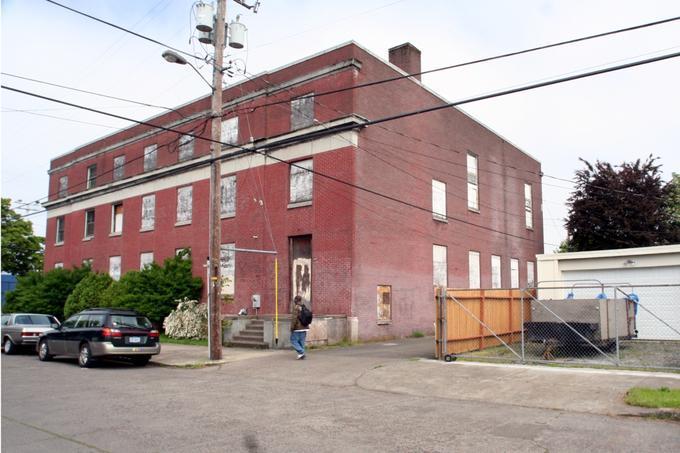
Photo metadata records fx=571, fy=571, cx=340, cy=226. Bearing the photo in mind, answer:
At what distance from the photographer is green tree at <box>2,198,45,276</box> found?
6122 centimetres

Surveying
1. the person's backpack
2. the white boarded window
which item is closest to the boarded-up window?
the white boarded window

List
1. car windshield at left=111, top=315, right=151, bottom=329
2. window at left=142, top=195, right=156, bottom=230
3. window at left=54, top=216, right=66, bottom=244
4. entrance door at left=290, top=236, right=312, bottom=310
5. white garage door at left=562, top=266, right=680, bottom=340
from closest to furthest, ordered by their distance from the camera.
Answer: car windshield at left=111, top=315, right=151, bottom=329, white garage door at left=562, top=266, right=680, bottom=340, entrance door at left=290, top=236, right=312, bottom=310, window at left=142, top=195, right=156, bottom=230, window at left=54, top=216, right=66, bottom=244

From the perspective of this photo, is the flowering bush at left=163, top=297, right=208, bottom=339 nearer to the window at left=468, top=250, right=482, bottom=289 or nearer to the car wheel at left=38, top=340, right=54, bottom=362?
the car wheel at left=38, top=340, right=54, bottom=362

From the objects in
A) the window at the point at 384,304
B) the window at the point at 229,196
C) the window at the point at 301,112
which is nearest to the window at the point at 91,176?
the window at the point at 229,196

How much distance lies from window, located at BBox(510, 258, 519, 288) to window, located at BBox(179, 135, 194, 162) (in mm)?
18953

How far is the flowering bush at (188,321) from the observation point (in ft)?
78.1

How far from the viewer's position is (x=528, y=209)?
35.9 m

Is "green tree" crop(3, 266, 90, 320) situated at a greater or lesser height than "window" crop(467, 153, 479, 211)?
lesser

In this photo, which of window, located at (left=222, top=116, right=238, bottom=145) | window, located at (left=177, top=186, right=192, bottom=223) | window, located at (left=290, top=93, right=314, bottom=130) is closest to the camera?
window, located at (left=290, top=93, right=314, bottom=130)

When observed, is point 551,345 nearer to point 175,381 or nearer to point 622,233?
point 175,381

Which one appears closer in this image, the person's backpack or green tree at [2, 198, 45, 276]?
the person's backpack

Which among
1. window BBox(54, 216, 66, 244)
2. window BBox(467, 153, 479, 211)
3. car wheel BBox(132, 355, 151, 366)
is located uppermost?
window BBox(467, 153, 479, 211)

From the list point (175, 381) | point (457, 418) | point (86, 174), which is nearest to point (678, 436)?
point (457, 418)

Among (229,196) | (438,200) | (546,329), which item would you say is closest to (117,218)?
(229,196)
